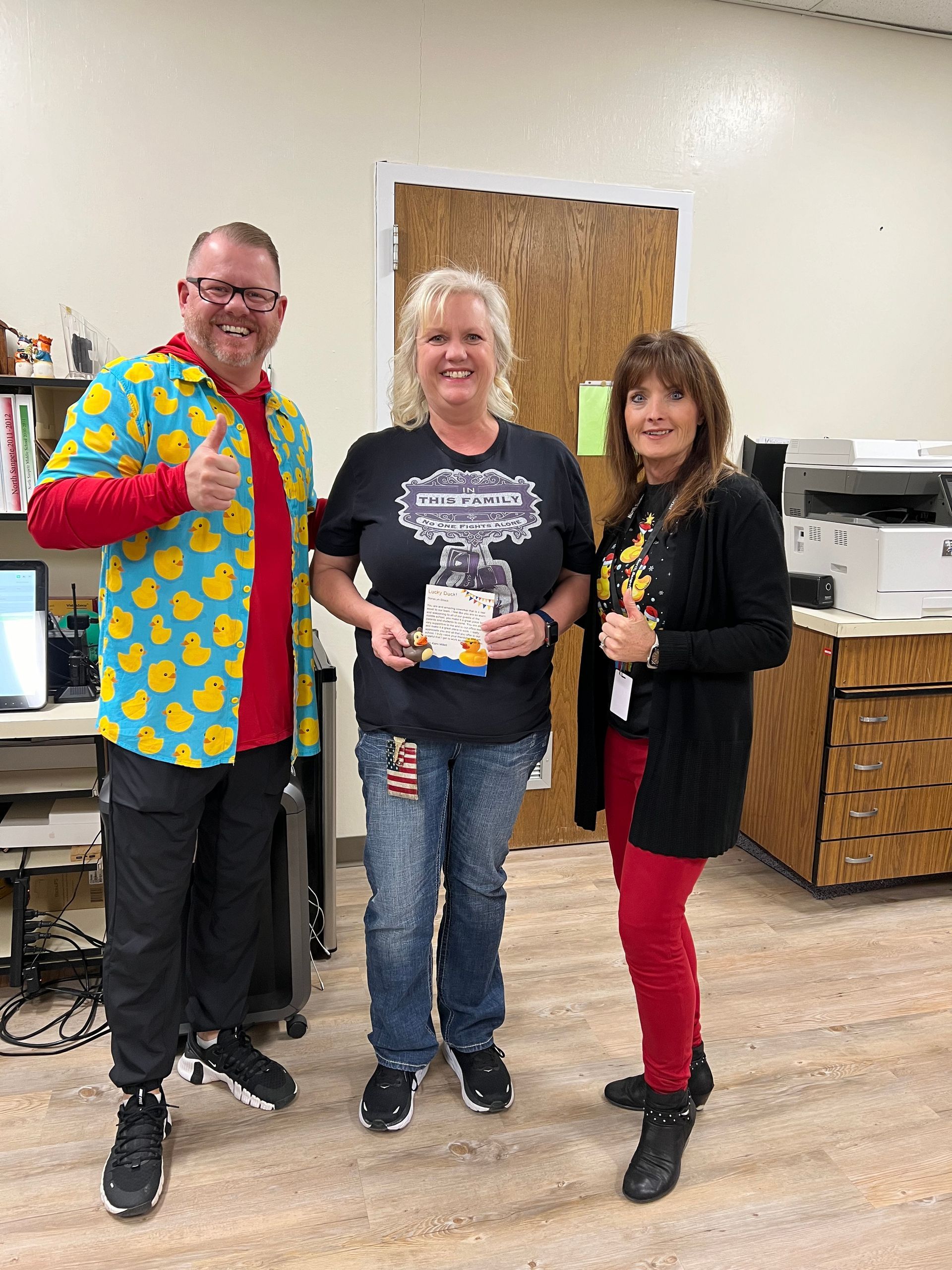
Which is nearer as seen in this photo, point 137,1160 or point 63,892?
point 137,1160

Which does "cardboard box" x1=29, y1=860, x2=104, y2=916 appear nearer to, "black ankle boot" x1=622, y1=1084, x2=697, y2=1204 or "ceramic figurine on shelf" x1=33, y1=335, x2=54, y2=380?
"ceramic figurine on shelf" x1=33, y1=335, x2=54, y2=380

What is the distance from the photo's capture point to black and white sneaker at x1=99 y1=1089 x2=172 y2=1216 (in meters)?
1.56

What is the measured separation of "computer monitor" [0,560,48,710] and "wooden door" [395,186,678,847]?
136 centimetres

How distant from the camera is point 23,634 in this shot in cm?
216

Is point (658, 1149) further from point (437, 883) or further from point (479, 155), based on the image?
point (479, 155)

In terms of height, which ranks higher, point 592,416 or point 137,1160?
point 592,416

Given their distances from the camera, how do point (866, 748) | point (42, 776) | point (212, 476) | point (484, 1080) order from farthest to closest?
point (866, 748) < point (42, 776) < point (484, 1080) < point (212, 476)

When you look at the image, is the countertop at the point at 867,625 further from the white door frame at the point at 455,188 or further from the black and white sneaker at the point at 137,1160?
the black and white sneaker at the point at 137,1160

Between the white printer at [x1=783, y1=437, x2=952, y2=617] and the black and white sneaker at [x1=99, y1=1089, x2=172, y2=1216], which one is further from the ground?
the white printer at [x1=783, y1=437, x2=952, y2=617]

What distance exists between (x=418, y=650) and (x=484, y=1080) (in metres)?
0.95

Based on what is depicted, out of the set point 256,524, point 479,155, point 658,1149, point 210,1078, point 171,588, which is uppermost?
point 479,155

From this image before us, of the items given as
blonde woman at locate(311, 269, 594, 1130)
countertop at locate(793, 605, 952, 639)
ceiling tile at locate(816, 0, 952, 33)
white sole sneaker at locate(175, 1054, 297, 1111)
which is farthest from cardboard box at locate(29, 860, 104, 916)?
ceiling tile at locate(816, 0, 952, 33)

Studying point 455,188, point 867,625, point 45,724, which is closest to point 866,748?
point 867,625

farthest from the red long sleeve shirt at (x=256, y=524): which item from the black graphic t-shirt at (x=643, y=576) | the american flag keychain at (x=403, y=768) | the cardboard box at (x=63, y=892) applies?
the cardboard box at (x=63, y=892)
